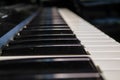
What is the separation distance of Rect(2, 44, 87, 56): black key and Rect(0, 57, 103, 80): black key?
146mm

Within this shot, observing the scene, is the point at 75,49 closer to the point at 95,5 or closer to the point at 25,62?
the point at 25,62

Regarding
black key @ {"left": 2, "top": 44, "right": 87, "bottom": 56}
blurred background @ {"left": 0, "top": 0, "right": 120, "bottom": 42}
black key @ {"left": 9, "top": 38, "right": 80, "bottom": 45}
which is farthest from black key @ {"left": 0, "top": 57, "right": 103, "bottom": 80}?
blurred background @ {"left": 0, "top": 0, "right": 120, "bottom": 42}

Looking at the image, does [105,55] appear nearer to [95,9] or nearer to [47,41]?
[47,41]

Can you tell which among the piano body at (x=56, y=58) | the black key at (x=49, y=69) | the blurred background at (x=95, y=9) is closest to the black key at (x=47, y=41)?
the piano body at (x=56, y=58)

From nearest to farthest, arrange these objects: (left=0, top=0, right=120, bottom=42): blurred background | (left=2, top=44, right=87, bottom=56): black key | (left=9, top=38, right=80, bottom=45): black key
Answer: (left=2, top=44, right=87, bottom=56): black key → (left=9, top=38, right=80, bottom=45): black key → (left=0, top=0, right=120, bottom=42): blurred background

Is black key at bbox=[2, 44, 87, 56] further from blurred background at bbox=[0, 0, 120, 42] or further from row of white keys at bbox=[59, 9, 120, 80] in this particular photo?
blurred background at bbox=[0, 0, 120, 42]

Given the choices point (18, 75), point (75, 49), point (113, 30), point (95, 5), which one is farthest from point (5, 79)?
point (95, 5)

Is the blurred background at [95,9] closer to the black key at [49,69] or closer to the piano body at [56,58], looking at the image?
the piano body at [56,58]

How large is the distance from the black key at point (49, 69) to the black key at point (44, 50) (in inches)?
5.7

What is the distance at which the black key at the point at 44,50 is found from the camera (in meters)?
1.49

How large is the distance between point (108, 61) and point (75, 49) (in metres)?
0.30

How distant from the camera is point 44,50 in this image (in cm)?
157

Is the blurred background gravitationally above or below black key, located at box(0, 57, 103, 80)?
below

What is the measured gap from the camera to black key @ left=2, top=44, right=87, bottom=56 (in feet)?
4.89
